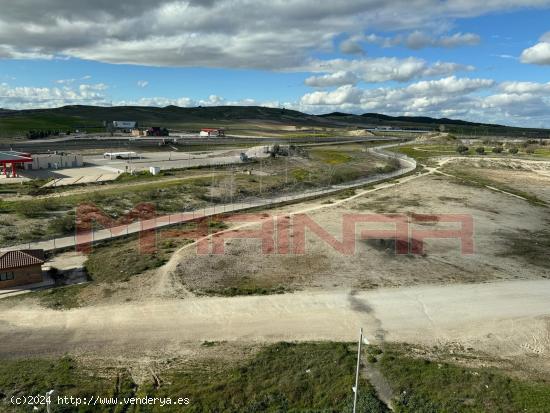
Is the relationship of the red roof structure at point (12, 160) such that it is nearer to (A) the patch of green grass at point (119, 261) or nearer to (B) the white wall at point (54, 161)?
(B) the white wall at point (54, 161)

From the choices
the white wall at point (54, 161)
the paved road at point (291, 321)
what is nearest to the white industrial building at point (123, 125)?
the white wall at point (54, 161)

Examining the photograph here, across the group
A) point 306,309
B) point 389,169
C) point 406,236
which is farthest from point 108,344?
point 389,169

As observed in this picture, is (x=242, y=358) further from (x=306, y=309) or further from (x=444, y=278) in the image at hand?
(x=444, y=278)

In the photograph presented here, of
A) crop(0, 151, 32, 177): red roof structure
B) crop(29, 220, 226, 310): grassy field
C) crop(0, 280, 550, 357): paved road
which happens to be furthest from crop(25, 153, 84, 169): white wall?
crop(0, 280, 550, 357): paved road

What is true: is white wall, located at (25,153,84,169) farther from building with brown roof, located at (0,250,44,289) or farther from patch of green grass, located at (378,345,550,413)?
patch of green grass, located at (378,345,550,413)

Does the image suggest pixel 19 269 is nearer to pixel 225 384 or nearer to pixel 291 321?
pixel 225 384

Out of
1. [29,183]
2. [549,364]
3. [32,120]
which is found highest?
[32,120]
